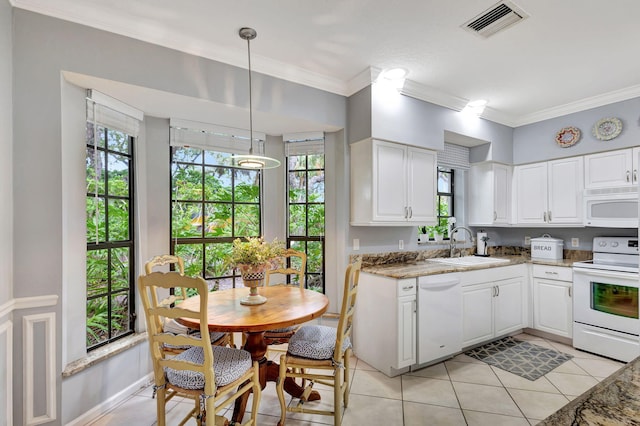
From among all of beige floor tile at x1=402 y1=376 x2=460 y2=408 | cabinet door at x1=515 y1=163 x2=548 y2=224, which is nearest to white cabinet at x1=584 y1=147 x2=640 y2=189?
cabinet door at x1=515 y1=163 x2=548 y2=224

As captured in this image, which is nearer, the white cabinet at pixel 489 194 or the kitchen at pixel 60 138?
the kitchen at pixel 60 138

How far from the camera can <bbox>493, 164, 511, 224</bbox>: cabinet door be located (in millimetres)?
3994

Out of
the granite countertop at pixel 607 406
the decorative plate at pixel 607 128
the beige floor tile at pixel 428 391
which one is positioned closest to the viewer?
the granite countertop at pixel 607 406

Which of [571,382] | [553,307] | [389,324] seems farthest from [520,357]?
[389,324]

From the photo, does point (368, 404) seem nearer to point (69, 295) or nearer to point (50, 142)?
point (69, 295)

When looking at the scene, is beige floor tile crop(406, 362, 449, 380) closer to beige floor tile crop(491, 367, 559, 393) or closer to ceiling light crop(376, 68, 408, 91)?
beige floor tile crop(491, 367, 559, 393)

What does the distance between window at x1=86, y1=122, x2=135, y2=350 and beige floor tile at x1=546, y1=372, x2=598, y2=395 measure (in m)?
3.58

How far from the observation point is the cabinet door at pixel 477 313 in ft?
10.00

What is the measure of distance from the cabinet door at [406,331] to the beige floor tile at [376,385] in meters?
0.15

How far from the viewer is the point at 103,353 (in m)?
2.19

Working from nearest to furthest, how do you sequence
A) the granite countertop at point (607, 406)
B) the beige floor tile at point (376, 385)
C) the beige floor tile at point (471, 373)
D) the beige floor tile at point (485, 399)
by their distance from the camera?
the granite countertop at point (607, 406) → the beige floor tile at point (485, 399) → the beige floor tile at point (376, 385) → the beige floor tile at point (471, 373)

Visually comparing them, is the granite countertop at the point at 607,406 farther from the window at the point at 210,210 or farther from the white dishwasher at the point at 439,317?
the window at the point at 210,210

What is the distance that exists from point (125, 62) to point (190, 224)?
56.1 inches

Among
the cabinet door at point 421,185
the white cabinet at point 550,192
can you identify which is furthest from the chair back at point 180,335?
the white cabinet at point 550,192
